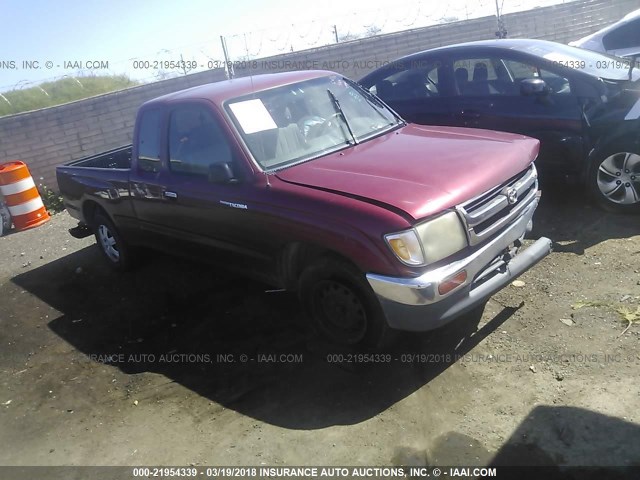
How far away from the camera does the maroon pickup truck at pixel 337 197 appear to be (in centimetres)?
352

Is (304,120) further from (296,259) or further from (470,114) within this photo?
(470,114)

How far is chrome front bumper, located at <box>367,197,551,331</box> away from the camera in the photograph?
345cm

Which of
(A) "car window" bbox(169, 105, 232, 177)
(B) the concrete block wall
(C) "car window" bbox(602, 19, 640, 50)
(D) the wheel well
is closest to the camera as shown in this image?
(D) the wheel well

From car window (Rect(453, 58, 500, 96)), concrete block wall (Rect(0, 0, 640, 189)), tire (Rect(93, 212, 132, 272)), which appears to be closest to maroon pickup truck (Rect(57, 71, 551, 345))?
tire (Rect(93, 212, 132, 272))

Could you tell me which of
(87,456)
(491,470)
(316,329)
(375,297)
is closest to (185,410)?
(87,456)

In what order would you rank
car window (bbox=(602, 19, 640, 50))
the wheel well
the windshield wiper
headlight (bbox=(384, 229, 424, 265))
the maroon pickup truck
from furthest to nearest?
car window (bbox=(602, 19, 640, 50)) → the windshield wiper → the wheel well → the maroon pickup truck → headlight (bbox=(384, 229, 424, 265))

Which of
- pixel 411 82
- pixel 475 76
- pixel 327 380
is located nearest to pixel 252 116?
pixel 327 380

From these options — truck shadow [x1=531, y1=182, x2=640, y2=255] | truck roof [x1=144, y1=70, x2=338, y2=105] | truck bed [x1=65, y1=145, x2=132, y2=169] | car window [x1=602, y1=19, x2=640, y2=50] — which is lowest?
truck shadow [x1=531, y1=182, x2=640, y2=255]

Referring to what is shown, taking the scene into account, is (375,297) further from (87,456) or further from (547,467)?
(87,456)

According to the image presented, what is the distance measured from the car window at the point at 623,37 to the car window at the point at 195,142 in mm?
6756

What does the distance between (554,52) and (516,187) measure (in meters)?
2.81

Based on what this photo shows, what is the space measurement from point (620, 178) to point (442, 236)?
2918 millimetres

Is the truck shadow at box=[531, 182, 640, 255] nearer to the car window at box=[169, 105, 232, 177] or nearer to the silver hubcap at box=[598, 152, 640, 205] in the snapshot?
the silver hubcap at box=[598, 152, 640, 205]

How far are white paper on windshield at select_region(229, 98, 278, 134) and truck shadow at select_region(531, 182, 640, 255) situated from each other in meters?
2.78
